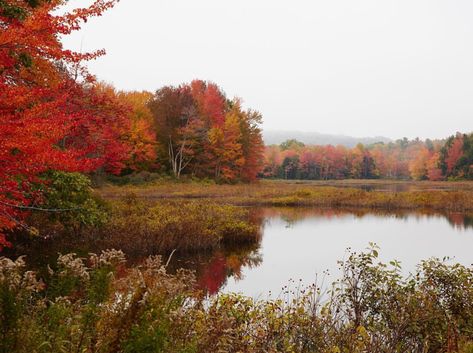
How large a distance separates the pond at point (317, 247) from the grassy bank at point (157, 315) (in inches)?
76.9

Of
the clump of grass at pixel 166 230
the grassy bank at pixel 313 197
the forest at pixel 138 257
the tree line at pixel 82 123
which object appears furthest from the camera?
the grassy bank at pixel 313 197

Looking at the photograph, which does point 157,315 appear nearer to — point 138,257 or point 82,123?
point 138,257

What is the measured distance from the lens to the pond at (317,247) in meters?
13.1

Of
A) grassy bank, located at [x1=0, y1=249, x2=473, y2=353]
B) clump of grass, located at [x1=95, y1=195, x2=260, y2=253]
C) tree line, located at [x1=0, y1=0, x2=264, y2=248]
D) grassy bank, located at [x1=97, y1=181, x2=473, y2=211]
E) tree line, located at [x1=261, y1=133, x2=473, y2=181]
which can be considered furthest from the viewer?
tree line, located at [x1=261, y1=133, x2=473, y2=181]

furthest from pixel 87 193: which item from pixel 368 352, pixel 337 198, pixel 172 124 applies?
pixel 172 124

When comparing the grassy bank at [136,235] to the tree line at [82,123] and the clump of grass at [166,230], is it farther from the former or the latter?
the tree line at [82,123]

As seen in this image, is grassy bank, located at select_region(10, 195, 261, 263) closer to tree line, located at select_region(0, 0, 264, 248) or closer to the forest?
the forest

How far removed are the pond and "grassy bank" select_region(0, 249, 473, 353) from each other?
6.41 ft

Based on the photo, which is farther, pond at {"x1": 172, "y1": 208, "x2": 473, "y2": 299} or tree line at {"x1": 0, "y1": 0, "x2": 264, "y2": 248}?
pond at {"x1": 172, "y1": 208, "x2": 473, "y2": 299}

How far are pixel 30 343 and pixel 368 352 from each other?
3.99 metres

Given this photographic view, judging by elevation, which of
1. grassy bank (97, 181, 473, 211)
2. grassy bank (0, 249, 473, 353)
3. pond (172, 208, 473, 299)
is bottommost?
pond (172, 208, 473, 299)

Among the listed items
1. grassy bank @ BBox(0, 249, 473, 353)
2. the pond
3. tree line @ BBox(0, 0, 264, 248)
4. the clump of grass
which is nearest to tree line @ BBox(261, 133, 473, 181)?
tree line @ BBox(0, 0, 264, 248)

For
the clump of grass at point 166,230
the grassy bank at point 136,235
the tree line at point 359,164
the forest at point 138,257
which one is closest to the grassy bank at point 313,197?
the forest at point 138,257

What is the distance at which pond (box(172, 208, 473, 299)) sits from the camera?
13086 mm
